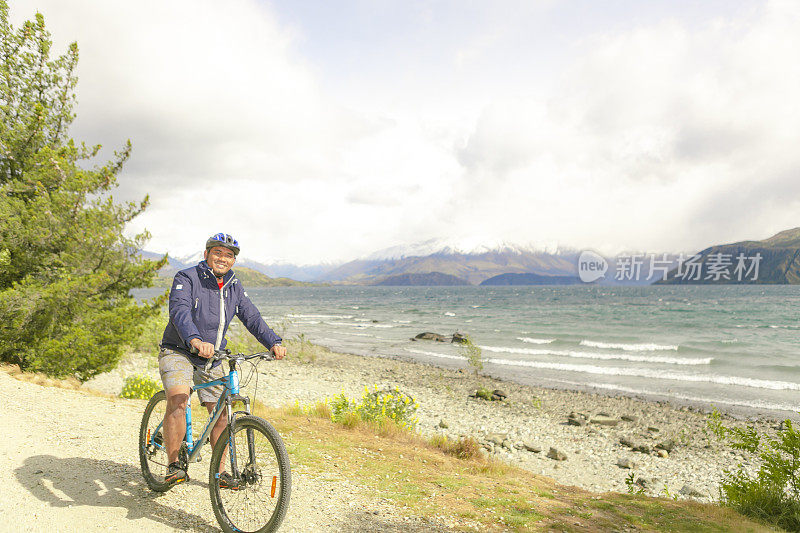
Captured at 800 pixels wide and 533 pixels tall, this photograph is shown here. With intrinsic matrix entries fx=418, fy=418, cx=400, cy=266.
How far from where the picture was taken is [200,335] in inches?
167

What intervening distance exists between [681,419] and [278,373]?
19.1 metres

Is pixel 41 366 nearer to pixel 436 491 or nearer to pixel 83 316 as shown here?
pixel 83 316

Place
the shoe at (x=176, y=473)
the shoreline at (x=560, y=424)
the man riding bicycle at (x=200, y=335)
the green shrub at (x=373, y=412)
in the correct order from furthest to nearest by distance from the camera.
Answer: the shoreline at (x=560, y=424) → the green shrub at (x=373, y=412) → the shoe at (x=176, y=473) → the man riding bicycle at (x=200, y=335)

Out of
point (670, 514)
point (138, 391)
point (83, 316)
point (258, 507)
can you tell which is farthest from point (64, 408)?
point (670, 514)

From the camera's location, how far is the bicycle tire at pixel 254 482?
393 cm

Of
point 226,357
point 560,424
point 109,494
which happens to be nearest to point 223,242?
point 226,357

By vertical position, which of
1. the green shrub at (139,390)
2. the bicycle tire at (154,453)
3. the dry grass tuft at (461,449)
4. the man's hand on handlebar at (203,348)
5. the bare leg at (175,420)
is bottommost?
the dry grass tuft at (461,449)

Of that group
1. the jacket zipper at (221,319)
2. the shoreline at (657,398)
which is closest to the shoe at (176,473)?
the jacket zipper at (221,319)

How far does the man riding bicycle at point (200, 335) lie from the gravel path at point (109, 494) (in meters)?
0.48

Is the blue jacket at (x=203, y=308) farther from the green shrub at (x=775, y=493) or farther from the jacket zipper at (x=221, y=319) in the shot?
the green shrub at (x=775, y=493)

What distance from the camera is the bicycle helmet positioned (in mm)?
4602

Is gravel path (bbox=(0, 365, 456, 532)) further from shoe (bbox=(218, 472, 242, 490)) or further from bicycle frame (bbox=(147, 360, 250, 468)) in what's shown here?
bicycle frame (bbox=(147, 360, 250, 468))

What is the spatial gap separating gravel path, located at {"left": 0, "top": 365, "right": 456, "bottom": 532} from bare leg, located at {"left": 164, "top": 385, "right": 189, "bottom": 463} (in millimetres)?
701

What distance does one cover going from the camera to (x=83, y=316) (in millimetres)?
10695
